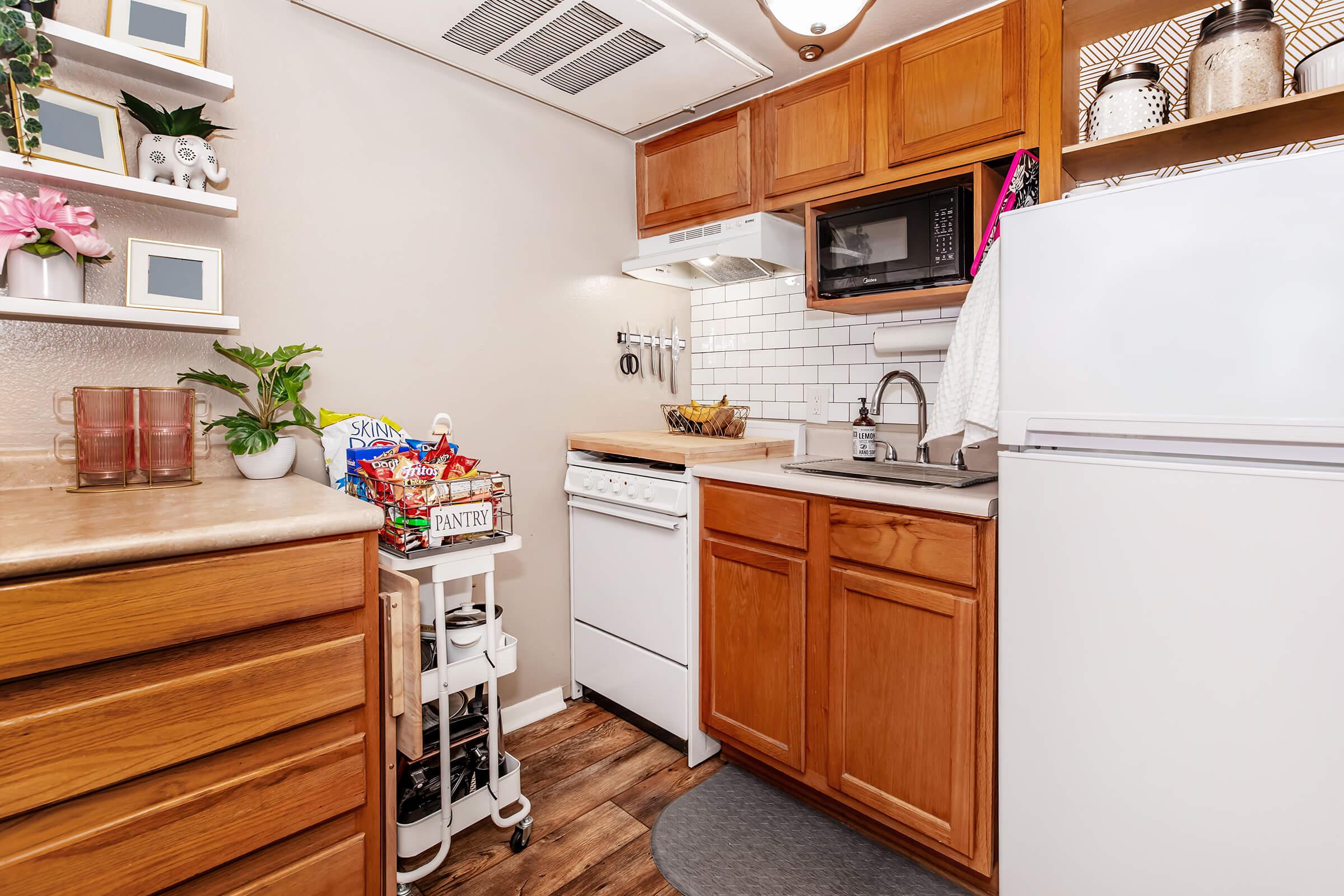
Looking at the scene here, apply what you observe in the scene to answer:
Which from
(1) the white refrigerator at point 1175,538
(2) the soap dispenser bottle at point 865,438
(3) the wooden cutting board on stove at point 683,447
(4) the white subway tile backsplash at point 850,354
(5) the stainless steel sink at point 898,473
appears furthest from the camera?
(4) the white subway tile backsplash at point 850,354

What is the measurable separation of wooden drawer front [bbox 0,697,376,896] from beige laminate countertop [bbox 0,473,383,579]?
0.39m

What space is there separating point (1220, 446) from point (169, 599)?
1.89 m

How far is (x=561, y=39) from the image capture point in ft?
6.41

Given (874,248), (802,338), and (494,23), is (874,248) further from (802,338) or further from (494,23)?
(494,23)

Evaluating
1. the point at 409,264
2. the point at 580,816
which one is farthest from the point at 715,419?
the point at 580,816

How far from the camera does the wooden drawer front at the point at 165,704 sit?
96cm

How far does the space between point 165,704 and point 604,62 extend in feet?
6.87

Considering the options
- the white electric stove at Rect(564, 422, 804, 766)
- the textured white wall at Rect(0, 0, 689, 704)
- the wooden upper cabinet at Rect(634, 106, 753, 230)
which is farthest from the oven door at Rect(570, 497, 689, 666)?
the wooden upper cabinet at Rect(634, 106, 753, 230)

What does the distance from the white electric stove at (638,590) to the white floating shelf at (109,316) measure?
125cm

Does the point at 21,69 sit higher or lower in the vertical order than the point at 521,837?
higher

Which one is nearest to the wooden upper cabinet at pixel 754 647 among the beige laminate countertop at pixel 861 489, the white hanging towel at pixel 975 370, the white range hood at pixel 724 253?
the beige laminate countertop at pixel 861 489

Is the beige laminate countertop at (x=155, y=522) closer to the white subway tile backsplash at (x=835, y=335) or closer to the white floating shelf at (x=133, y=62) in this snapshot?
the white floating shelf at (x=133, y=62)

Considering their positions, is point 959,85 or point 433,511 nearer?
point 433,511

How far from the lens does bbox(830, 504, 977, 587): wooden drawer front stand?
4.91ft
